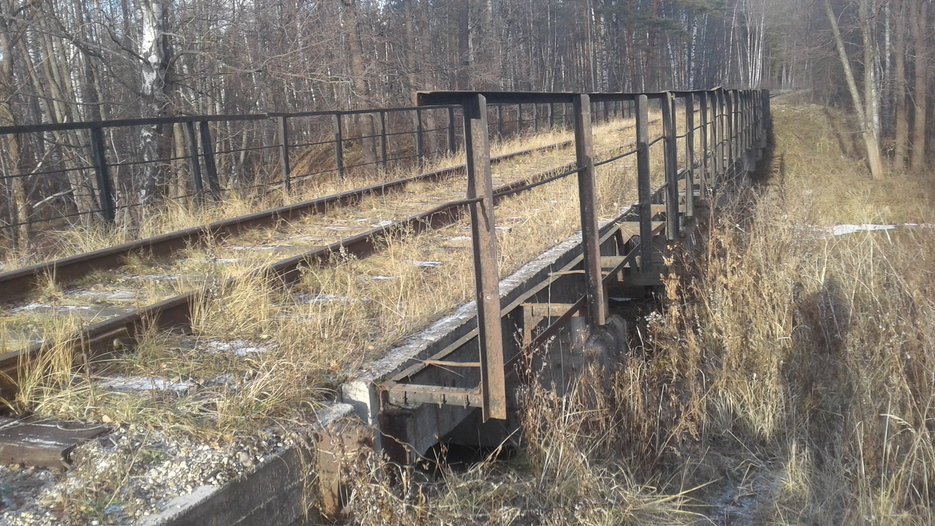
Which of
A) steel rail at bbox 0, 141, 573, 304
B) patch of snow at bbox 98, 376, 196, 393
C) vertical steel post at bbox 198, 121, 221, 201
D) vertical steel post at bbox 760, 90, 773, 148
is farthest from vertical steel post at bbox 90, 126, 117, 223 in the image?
vertical steel post at bbox 760, 90, 773, 148

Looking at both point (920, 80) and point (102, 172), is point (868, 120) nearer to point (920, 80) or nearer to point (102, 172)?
point (920, 80)

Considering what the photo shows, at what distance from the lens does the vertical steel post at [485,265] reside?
11.3 ft

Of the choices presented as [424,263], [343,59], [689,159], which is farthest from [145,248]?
[343,59]

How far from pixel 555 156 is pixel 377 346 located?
1220 centimetres

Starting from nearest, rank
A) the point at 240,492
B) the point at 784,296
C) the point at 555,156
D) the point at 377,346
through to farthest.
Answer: the point at 240,492 < the point at 377,346 < the point at 784,296 < the point at 555,156

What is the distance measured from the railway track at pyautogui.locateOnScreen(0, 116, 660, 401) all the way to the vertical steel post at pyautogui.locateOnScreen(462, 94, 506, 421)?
11 centimetres

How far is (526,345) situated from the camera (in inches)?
168

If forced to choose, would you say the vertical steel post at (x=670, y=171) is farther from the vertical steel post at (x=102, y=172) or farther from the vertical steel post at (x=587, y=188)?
the vertical steel post at (x=102, y=172)

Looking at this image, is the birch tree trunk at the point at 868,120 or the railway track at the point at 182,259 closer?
the railway track at the point at 182,259

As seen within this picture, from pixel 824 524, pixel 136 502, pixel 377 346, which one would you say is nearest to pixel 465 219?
pixel 377 346

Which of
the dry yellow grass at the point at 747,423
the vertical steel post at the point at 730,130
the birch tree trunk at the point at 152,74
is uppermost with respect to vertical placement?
the birch tree trunk at the point at 152,74

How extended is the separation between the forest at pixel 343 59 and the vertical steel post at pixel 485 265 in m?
8.99

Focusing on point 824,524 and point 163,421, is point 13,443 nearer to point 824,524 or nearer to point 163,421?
point 163,421

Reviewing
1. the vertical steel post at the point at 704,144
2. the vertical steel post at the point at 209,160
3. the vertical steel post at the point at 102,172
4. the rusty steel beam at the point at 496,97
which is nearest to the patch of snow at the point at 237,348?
the rusty steel beam at the point at 496,97
